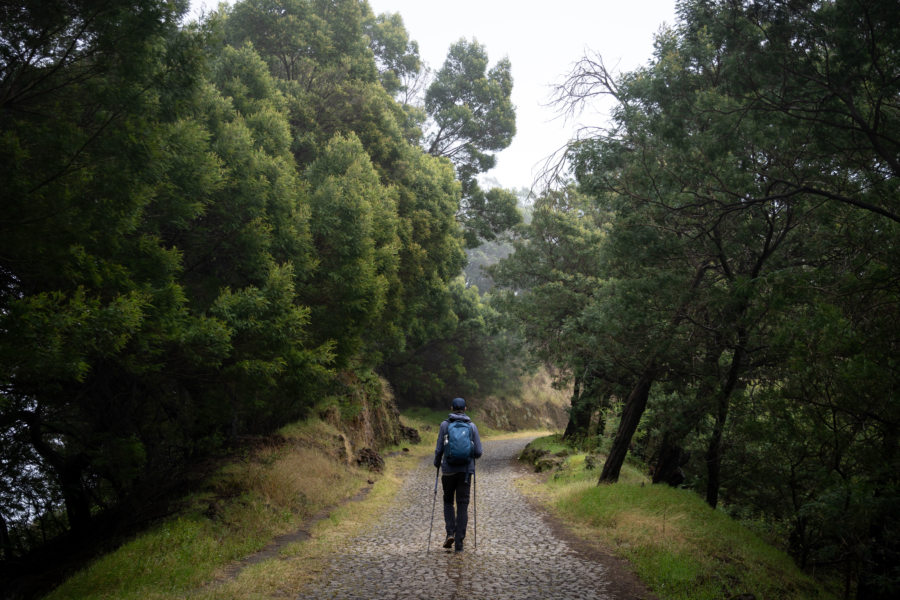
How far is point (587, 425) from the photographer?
73.2 ft

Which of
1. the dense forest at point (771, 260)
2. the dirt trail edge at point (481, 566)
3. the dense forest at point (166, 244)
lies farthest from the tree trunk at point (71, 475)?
the dense forest at point (771, 260)

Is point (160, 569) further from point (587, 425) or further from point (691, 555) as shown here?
point (587, 425)

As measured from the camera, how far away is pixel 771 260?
9086 mm

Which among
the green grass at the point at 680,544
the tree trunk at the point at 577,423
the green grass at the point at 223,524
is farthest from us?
the tree trunk at the point at 577,423

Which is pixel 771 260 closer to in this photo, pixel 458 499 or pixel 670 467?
pixel 670 467

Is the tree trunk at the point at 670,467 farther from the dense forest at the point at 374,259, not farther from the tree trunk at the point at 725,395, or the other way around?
the tree trunk at the point at 725,395

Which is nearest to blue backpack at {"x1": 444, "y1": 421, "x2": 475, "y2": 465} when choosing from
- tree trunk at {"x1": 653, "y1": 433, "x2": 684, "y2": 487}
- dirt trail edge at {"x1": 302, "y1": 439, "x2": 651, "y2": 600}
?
dirt trail edge at {"x1": 302, "y1": 439, "x2": 651, "y2": 600}

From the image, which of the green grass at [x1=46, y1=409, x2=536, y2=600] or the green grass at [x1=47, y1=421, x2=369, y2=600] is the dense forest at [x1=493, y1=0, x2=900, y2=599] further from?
the green grass at [x1=47, y1=421, x2=369, y2=600]

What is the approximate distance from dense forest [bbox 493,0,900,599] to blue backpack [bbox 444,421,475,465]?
4.02 metres

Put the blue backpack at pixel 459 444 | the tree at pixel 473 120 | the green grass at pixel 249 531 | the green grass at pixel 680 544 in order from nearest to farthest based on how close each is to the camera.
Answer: the green grass at pixel 249 531 → the green grass at pixel 680 544 → the blue backpack at pixel 459 444 → the tree at pixel 473 120

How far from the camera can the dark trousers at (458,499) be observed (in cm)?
756

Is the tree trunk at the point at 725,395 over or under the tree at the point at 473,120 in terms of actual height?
under

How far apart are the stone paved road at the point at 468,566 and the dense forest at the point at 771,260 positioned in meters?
3.00

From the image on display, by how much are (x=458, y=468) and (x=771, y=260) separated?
20.3 ft
